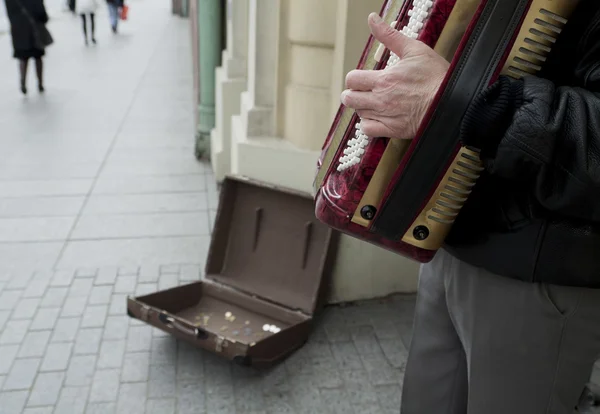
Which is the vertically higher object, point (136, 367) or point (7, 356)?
point (136, 367)

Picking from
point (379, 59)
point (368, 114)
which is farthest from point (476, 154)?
point (379, 59)

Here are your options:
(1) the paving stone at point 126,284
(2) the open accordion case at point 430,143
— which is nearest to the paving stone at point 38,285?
(1) the paving stone at point 126,284

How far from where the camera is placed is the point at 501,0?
3.89ft

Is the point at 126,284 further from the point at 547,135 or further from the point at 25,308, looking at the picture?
the point at 547,135

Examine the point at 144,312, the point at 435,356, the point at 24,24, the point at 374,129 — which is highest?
the point at 374,129

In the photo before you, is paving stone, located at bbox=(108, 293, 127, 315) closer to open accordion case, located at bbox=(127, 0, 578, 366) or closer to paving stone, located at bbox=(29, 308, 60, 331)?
paving stone, located at bbox=(29, 308, 60, 331)

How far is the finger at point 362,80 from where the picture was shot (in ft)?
4.40

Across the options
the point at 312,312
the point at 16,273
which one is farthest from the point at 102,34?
the point at 312,312

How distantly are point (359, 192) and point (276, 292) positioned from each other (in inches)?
76.4

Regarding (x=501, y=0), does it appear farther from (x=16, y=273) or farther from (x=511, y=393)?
(x=16, y=273)

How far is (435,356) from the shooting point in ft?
5.68

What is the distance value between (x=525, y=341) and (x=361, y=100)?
0.66 m

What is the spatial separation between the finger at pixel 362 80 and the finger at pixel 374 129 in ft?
0.24

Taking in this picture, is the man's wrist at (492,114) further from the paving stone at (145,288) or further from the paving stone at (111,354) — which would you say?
the paving stone at (145,288)
